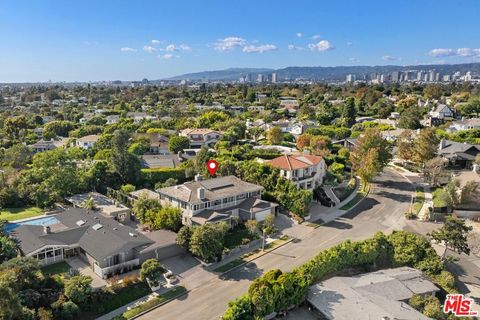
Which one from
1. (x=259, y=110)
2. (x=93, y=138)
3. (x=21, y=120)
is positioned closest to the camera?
(x=93, y=138)

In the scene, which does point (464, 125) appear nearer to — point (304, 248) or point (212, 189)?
point (304, 248)

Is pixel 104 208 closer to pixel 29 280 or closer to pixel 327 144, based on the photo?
pixel 29 280

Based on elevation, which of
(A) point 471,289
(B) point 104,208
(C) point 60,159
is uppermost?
(C) point 60,159

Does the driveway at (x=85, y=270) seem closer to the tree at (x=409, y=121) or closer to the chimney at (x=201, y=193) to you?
the chimney at (x=201, y=193)

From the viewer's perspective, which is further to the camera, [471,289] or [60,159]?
[60,159]

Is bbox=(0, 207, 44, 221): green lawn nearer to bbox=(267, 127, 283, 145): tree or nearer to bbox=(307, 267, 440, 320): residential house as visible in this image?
bbox=(307, 267, 440, 320): residential house

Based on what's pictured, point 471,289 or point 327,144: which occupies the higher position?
point 327,144

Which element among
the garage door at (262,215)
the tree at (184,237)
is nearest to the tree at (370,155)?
Result: the garage door at (262,215)

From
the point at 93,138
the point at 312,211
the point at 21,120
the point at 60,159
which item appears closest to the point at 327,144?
the point at 312,211
